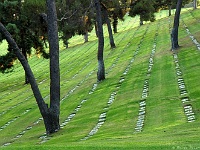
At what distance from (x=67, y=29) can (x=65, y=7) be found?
3136 mm

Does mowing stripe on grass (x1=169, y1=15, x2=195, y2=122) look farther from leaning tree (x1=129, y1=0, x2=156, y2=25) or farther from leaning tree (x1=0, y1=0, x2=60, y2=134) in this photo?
leaning tree (x1=129, y1=0, x2=156, y2=25)

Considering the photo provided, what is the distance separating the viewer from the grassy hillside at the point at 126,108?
35.1 ft

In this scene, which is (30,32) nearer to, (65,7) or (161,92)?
(65,7)

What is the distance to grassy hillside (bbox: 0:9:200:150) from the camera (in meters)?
10.7

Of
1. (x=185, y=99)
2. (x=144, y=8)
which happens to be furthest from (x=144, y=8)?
(x=185, y=99)

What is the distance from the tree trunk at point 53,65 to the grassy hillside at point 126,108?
0.65 m

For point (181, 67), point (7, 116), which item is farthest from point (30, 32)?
point (181, 67)

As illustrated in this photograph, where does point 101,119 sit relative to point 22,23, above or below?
below

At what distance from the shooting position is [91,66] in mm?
39094

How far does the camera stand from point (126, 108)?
17844 mm

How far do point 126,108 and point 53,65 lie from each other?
13.2 ft

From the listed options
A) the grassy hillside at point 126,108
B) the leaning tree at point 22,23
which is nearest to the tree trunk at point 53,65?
the grassy hillside at point 126,108

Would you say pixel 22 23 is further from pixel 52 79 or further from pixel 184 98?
pixel 184 98

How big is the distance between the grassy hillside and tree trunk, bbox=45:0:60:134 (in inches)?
25.5
